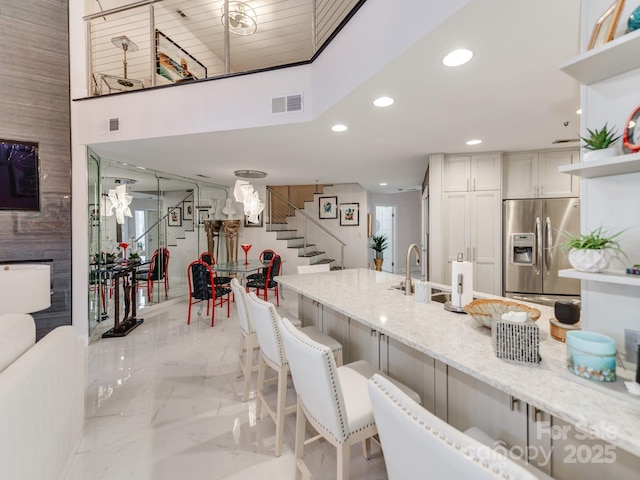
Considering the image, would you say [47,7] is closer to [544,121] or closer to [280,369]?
[280,369]

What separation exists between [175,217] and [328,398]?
5.76 meters

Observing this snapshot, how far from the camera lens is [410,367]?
167 cm

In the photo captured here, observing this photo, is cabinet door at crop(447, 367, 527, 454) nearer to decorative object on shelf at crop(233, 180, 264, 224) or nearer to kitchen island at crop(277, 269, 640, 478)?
kitchen island at crop(277, 269, 640, 478)

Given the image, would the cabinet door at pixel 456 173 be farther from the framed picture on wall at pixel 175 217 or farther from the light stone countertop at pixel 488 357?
the framed picture on wall at pixel 175 217

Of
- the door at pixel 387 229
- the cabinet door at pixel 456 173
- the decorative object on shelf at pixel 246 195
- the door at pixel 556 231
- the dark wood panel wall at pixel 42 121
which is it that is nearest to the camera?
the dark wood panel wall at pixel 42 121

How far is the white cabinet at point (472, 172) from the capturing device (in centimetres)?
387

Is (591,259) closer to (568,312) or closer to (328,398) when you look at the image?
(568,312)

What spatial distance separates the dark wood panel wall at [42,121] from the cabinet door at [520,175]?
18.4ft

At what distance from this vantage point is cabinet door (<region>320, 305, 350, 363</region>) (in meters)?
2.32

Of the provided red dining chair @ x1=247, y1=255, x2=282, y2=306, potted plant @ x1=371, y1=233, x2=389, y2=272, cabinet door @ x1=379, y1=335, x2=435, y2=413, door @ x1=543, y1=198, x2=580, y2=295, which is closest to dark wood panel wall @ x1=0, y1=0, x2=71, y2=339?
red dining chair @ x1=247, y1=255, x2=282, y2=306

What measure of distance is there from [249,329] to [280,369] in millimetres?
631

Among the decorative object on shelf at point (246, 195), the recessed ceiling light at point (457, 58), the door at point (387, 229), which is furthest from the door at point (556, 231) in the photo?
the door at point (387, 229)

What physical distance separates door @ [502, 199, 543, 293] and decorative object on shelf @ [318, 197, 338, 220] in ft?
14.8

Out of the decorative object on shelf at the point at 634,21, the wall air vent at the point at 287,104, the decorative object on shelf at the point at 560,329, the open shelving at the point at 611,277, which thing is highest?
the wall air vent at the point at 287,104
